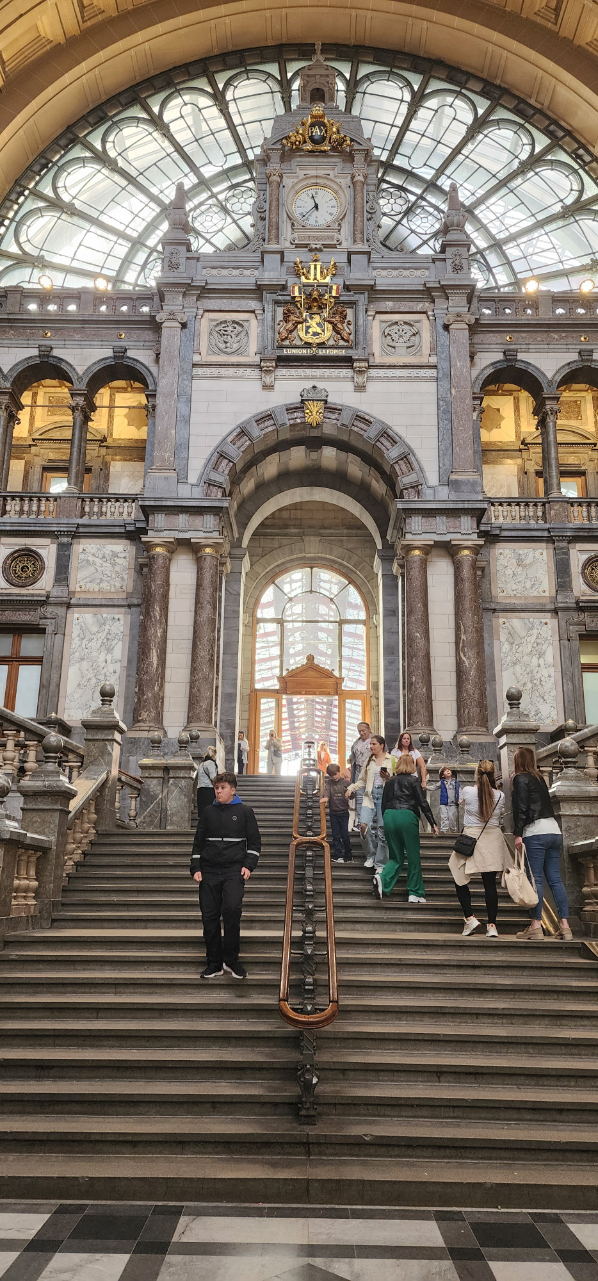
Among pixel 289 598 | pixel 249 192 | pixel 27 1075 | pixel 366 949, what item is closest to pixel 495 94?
pixel 249 192

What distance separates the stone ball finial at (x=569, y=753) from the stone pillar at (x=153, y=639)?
9149 mm

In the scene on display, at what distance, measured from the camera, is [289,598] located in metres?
24.5

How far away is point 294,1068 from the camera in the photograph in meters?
5.79

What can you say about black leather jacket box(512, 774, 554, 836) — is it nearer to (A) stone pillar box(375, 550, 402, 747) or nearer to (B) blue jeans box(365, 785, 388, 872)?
(B) blue jeans box(365, 785, 388, 872)

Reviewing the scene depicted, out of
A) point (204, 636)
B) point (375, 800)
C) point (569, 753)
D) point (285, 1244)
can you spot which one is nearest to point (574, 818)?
point (569, 753)

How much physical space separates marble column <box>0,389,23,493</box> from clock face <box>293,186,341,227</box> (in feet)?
22.9

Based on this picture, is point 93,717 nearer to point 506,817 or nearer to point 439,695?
point 506,817

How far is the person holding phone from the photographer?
31.7 ft

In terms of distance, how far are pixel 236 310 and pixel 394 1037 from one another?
1604 cm

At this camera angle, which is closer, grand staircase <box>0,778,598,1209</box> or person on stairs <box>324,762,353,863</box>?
grand staircase <box>0,778,598,1209</box>

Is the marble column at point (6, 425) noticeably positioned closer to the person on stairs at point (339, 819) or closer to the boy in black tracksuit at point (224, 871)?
the person on stairs at point (339, 819)

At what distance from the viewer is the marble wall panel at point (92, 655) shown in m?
17.8

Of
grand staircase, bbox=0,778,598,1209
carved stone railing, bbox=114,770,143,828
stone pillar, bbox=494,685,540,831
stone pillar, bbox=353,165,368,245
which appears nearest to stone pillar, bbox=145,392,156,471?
stone pillar, bbox=353,165,368,245

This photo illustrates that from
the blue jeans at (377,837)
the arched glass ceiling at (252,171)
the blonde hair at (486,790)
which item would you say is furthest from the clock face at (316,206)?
the blonde hair at (486,790)
